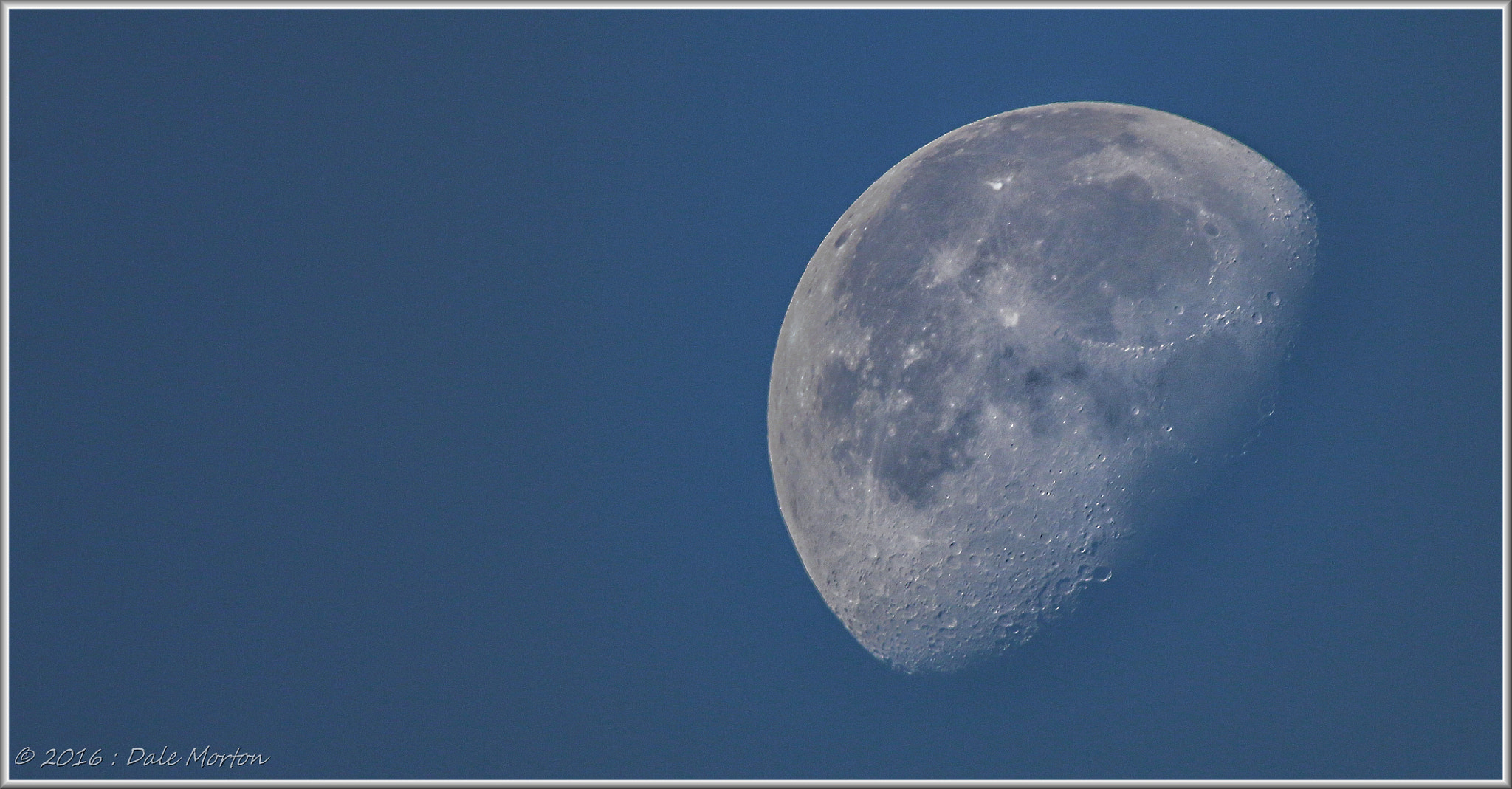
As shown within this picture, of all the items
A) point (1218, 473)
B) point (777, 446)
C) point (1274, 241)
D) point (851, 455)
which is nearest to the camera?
point (1218, 473)

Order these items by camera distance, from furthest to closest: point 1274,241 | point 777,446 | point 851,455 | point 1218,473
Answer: point 777,446
point 851,455
point 1274,241
point 1218,473

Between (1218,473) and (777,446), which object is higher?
(1218,473)

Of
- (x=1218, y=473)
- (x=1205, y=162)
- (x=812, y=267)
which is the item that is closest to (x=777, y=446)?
(x=812, y=267)

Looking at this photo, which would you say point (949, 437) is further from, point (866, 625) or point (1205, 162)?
point (1205, 162)

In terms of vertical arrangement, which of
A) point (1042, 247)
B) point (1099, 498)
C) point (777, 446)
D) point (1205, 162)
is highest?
point (1205, 162)

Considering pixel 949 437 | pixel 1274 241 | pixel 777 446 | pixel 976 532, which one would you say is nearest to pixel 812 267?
pixel 777 446

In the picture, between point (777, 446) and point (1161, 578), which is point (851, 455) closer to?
point (777, 446)

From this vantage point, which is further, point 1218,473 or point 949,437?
point 949,437
